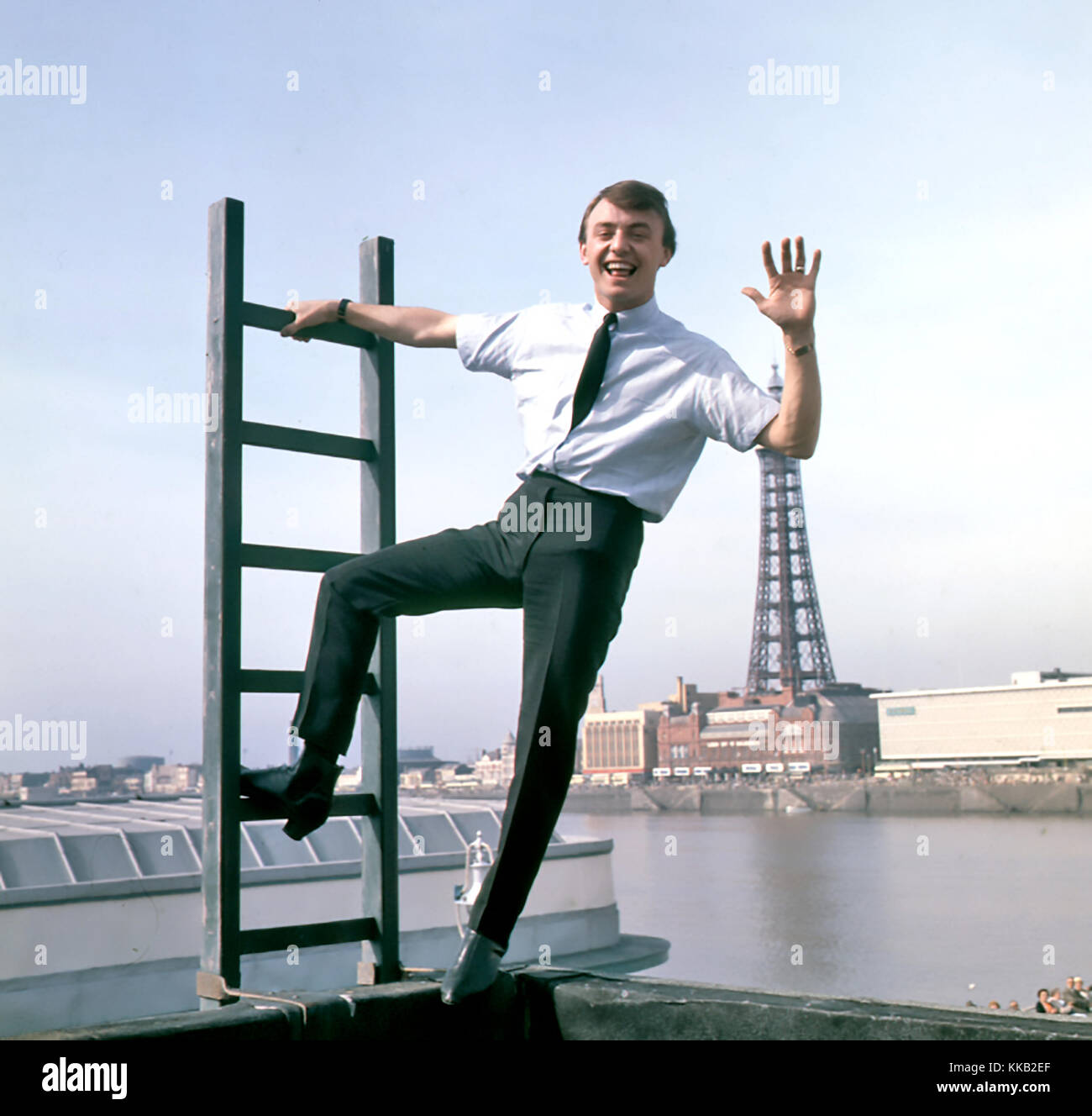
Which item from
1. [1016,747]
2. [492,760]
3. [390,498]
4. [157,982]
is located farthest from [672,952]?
[492,760]

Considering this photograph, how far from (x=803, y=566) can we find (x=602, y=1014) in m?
117

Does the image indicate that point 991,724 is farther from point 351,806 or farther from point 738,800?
point 351,806

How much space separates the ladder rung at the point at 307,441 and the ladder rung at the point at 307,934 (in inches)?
46.5

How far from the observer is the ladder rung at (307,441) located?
10.0 ft

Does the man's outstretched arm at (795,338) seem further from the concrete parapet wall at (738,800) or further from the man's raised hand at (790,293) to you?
the concrete parapet wall at (738,800)

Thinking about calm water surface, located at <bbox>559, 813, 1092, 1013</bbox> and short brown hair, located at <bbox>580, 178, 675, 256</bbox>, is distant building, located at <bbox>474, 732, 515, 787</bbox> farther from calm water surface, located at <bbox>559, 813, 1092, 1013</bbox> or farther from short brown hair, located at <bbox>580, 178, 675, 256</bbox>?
short brown hair, located at <bbox>580, 178, 675, 256</bbox>

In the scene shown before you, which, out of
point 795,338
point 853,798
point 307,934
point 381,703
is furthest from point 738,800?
point 795,338

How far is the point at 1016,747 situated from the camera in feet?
262

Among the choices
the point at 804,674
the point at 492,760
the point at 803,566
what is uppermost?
the point at 803,566

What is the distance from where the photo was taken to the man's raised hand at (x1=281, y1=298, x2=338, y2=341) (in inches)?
124

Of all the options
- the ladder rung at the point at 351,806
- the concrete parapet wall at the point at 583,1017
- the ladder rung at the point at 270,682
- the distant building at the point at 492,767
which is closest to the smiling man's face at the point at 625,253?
the ladder rung at the point at 270,682

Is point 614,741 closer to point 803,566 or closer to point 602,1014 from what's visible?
point 803,566

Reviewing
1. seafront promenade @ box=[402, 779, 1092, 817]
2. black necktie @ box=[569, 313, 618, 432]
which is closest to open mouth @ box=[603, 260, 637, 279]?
black necktie @ box=[569, 313, 618, 432]

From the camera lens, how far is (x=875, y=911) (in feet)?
116
